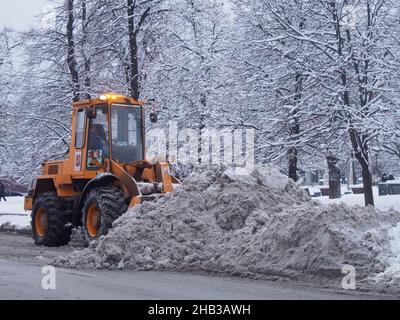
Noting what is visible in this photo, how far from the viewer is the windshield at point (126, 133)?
50.1 ft

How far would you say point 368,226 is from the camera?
37.3ft

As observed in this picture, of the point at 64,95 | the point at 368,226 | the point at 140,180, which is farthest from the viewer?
the point at 64,95

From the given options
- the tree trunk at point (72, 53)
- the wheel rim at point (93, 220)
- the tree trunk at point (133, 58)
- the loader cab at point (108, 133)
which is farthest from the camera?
the tree trunk at point (72, 53)

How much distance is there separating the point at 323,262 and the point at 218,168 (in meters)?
4.29

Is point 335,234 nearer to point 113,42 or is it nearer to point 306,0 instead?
point 306,0

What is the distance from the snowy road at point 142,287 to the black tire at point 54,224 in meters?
4.14

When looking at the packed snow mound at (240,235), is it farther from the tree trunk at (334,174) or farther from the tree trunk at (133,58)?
the tree trunk at (133,58)

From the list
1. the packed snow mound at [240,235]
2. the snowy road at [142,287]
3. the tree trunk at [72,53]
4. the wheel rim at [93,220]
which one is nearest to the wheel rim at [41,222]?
the wheel rim at [93,220]

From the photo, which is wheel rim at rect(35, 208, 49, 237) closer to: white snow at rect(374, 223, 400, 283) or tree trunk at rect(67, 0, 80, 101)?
white snow at rect(374, 223, 400, 283)

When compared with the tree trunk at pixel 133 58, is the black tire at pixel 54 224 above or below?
below

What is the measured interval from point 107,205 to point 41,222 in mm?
3440

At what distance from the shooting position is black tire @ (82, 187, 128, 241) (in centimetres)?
1371

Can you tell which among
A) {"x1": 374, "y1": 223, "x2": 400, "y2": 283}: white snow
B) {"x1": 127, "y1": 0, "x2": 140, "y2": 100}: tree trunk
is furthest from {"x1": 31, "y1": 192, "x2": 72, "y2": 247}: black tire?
{"x1": 127, "y1": 0, "x2": 140, "y2": 100}: tree trunk

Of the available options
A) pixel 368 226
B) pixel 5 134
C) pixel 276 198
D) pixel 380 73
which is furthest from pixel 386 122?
pixel 5 134
